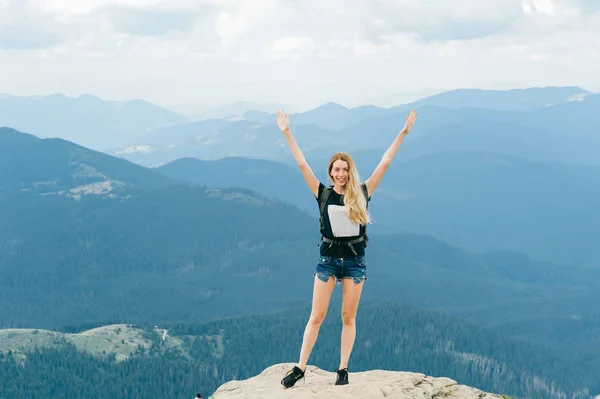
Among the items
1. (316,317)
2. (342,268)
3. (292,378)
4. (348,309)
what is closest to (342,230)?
(342,268)

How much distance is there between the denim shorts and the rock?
13.0ft

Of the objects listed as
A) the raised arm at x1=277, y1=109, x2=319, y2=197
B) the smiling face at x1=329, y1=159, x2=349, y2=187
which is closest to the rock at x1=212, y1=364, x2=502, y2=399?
the raised arm at x1=277, y1=109, x2=319, y2=197

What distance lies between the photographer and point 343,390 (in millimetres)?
24906

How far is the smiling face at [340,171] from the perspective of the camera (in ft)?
77.5

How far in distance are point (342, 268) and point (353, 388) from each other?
438cm

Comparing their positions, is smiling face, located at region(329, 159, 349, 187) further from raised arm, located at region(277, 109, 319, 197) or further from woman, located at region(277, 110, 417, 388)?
raised arm, located at region(277, 109, 319, 197)

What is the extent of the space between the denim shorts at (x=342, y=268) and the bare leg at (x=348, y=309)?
220 millimetres

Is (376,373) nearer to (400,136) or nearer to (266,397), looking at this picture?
(266,397)

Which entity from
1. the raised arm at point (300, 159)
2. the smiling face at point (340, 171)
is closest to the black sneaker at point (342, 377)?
the raised arm at point (300, 159)

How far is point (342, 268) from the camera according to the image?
79.4 feet

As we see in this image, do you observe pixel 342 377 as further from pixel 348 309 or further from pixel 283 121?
pixel 283 121

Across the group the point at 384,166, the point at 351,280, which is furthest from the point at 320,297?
the point at 384,166

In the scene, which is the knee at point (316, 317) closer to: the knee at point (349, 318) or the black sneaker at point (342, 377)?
the knee at point (349, 318)

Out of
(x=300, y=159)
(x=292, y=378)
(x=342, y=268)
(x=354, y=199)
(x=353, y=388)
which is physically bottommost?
(x=353, y=388)
